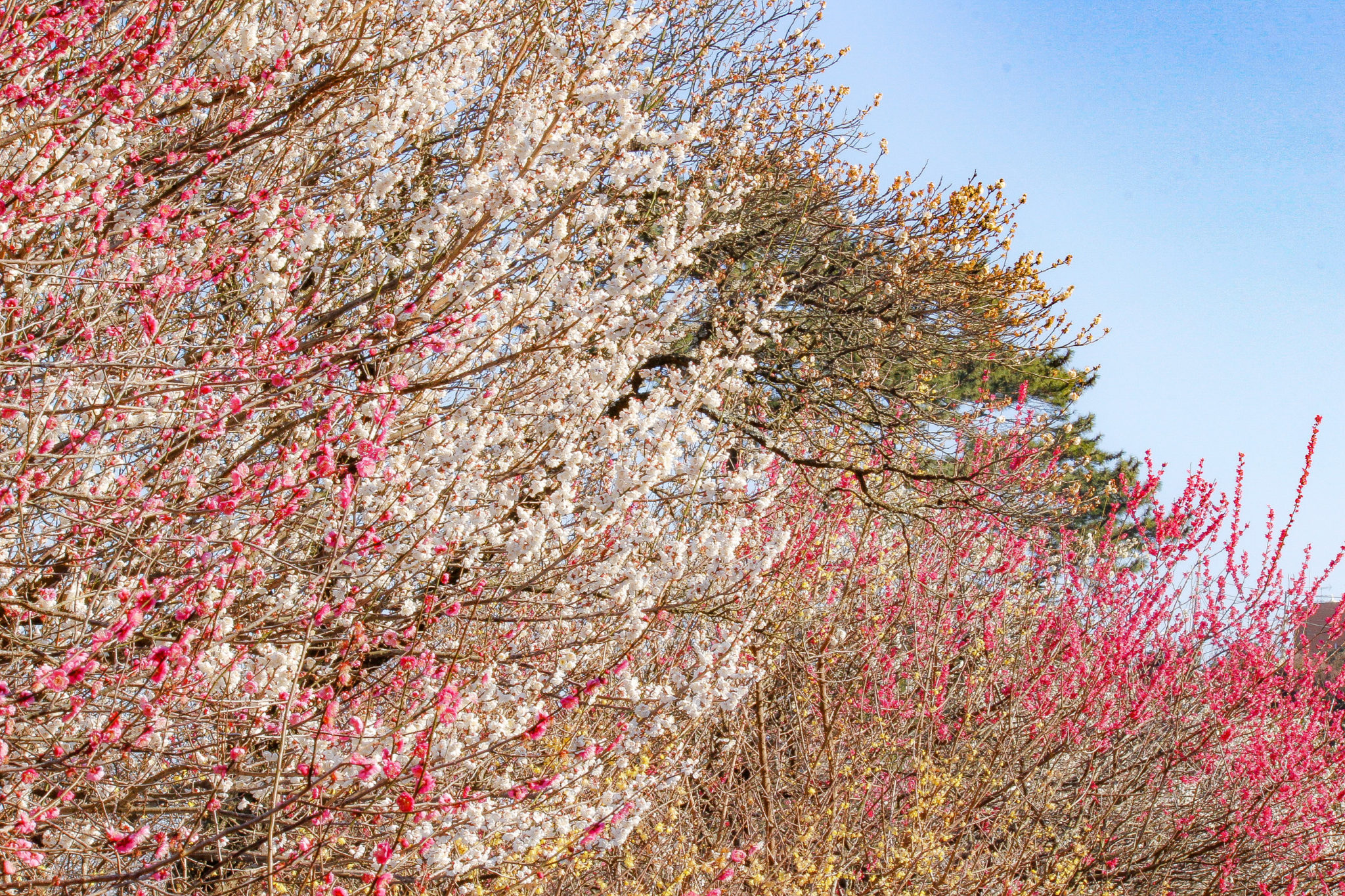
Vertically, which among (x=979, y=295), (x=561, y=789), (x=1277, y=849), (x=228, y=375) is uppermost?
(x=979, y=295)

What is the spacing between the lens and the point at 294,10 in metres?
3.68

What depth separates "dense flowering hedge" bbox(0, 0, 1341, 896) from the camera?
2.54m

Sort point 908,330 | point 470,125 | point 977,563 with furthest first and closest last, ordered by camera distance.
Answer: point 977,563 → point 908,330 → point 470,125

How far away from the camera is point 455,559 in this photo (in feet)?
12.6

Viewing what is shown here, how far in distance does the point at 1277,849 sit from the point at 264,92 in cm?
720

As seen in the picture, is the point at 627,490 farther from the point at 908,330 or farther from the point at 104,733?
the point at 908,330

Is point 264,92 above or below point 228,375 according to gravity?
above

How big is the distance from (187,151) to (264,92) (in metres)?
0.37

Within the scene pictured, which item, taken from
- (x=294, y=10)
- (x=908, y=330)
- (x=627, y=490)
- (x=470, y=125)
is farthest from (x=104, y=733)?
(x=908, y=330)

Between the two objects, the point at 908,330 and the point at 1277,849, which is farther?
the point at 908,330

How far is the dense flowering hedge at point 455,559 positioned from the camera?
2.54m

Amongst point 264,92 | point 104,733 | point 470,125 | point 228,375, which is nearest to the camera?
point 104,733

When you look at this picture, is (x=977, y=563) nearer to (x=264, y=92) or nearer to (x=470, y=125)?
(x=470, y=125)

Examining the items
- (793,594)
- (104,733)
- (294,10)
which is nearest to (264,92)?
(294,10)
